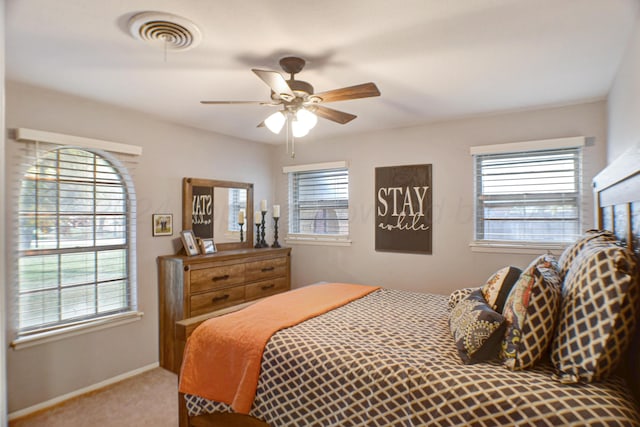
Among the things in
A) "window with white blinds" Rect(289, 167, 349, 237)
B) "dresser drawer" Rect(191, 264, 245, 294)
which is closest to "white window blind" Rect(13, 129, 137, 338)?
"dresser drawer" Rect(191, 264, 245, 294)

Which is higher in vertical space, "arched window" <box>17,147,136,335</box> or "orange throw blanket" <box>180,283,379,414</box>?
"arched window" <box>17,147,136,335</box>

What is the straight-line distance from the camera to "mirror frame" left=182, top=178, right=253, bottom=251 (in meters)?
3.73

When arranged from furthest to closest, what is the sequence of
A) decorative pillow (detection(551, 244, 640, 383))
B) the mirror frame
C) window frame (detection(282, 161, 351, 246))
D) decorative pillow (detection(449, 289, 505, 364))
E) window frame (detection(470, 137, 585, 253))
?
window frame (detection(282, 161, 351, 246)), the mirror frame, window frame (detection(470, 137, 585, 253)), decorative pillow (detection(449, 289, 505, 364)), decorative pillow (detection(551, 244, 640, 383))

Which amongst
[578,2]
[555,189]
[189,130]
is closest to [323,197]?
[189,130]

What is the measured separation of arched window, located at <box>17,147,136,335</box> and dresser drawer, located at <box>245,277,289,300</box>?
112cm

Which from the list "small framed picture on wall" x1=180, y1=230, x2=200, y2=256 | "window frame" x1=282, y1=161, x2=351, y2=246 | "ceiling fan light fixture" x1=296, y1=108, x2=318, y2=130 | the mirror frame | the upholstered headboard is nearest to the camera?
the upholstered headboard

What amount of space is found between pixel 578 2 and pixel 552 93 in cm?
134

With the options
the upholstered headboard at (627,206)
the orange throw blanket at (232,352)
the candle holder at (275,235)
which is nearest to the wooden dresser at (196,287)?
the candle holder at (275,235)

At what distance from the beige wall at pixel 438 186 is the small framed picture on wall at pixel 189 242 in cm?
141

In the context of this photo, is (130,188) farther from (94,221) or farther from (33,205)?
(33,205)

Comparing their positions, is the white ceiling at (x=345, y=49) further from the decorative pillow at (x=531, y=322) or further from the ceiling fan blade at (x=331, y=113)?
→ the decorative pillow at (x=531, y=322)

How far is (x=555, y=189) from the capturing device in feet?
10.4

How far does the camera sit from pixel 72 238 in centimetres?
295

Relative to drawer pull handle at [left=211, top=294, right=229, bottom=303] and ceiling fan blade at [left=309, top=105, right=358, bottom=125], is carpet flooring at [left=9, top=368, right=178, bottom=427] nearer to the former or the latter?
drawer pull handle at [left=211, top=294, right=229, bottom=303]
